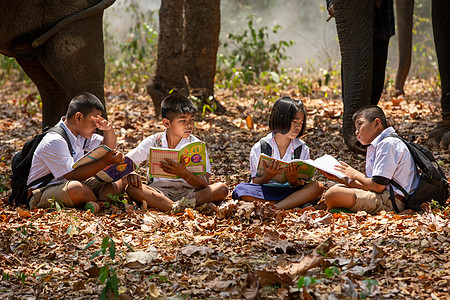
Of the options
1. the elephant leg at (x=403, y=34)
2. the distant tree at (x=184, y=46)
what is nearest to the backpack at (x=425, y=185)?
the distant tree at (x=184, y=46)

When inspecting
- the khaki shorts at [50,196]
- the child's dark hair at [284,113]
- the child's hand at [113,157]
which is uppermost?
the child's dark hair at [284,113]

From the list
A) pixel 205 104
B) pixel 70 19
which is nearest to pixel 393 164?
pixel 70 19

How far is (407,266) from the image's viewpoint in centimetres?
338

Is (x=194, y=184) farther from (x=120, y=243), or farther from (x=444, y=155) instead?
(x=444, y=155)

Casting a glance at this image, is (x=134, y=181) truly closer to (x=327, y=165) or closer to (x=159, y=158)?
(x=159, y=158)

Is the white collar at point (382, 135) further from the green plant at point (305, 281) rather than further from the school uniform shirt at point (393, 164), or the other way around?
the green plant at point (305, 281)

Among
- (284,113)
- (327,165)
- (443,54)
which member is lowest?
(327,165)

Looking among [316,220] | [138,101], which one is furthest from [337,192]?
[138,101]

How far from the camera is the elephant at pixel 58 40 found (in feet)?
17.8

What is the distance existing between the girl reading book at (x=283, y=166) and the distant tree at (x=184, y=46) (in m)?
3.97

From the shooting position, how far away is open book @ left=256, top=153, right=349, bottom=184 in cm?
460

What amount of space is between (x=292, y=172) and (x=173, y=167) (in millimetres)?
Answer: 934

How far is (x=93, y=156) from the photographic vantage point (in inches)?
188

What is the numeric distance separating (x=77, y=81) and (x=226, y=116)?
3616mm
